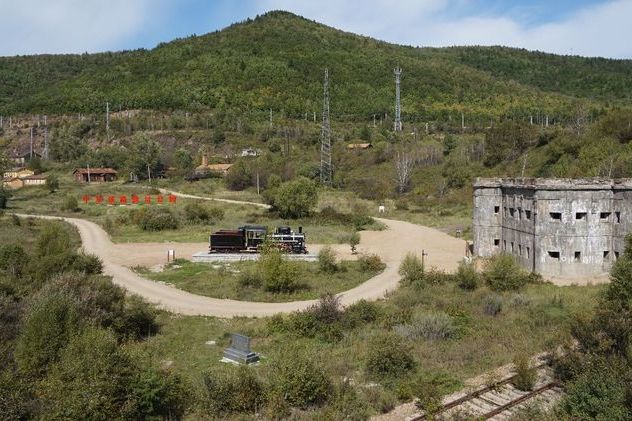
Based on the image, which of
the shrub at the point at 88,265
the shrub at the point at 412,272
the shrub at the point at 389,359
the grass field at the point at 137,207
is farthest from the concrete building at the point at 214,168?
the shrub at the point at 389,359

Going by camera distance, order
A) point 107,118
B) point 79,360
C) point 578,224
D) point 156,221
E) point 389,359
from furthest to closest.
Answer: point 107,118
point 156,221
point 578,224
point 389,359
point 79,360

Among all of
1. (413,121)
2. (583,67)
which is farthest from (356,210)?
(583,67)

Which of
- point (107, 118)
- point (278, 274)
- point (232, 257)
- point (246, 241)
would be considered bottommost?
point (232, 257)

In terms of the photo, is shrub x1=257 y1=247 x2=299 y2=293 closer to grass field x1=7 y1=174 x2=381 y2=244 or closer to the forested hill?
grass field x1=7 y1=174 x2=381 y2=244

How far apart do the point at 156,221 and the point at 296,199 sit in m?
14.1

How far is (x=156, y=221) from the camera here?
50.1 meters

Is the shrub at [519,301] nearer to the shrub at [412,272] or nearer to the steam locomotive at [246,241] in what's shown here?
the shrub at [412,272]

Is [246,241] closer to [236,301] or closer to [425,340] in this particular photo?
[236,301]

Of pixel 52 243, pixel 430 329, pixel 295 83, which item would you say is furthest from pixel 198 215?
pixel 295 83

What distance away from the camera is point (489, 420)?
42.6ft

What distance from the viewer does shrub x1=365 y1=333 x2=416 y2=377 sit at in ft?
52.1

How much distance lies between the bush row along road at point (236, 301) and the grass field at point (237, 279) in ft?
2.53

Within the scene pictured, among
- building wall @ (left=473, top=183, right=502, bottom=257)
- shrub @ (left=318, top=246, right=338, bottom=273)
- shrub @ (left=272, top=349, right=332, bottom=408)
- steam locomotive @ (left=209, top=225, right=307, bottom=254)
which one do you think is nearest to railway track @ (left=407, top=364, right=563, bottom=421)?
shrub @ (left=272, top=349, right=332, bottom=408)

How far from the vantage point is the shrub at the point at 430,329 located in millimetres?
19406
